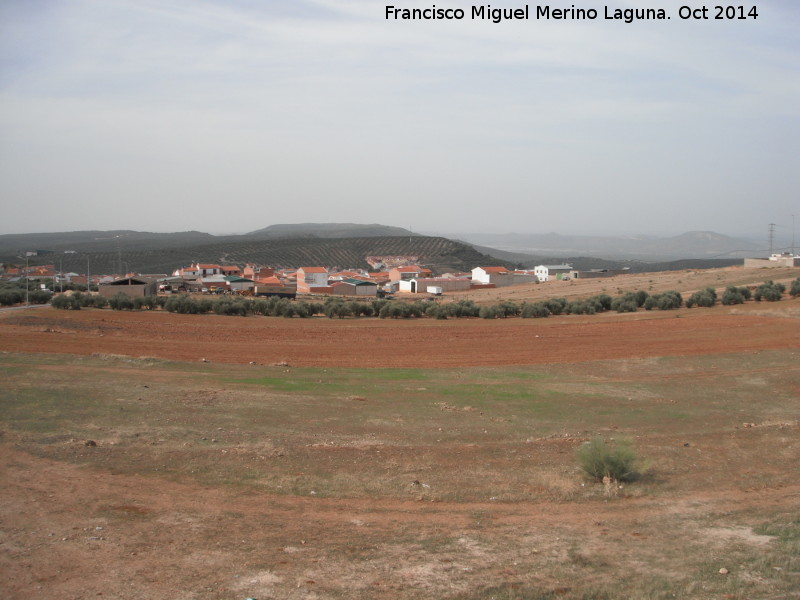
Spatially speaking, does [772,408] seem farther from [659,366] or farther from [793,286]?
[793,286]

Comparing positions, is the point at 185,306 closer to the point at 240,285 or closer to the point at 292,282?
the point at 240,285

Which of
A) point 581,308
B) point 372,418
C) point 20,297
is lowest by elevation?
point 372,418

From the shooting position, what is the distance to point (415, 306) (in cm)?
5300

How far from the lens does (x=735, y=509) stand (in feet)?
36.6

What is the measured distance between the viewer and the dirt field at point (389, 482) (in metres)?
8.26

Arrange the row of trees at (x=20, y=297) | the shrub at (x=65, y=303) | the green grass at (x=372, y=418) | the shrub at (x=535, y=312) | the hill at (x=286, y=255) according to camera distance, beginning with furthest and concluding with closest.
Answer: the hill at (x=286, y=255) → the row of trees at (x=20, y=297) → the shrub at (x=535, y=312) → the shrub at (x=65, y=303) → the green grass at (x=372, y=418)

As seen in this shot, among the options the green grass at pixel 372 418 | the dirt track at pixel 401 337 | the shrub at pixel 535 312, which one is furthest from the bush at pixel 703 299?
the green grass at pixel 372 418

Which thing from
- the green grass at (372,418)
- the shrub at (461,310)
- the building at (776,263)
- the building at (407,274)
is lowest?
the green grass at (372,418)

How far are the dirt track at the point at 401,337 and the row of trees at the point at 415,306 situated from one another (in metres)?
2.17

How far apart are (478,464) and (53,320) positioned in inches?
1273

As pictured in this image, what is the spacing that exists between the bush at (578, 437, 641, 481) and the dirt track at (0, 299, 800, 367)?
16380 mm

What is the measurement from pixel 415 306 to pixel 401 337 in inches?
566

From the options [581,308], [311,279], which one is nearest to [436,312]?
[581,308]

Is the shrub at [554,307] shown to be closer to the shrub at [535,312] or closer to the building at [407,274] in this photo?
the shrub at [535,312]
